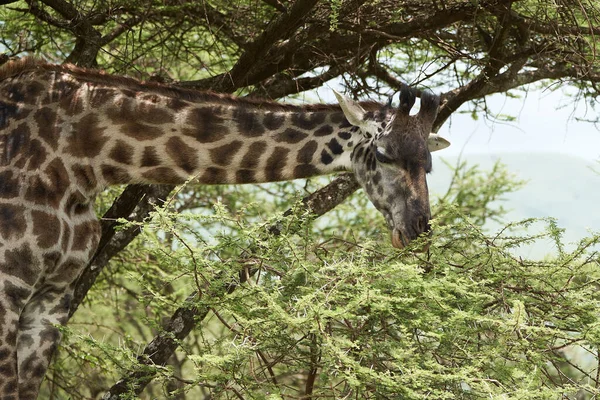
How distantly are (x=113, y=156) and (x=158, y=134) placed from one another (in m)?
0.36

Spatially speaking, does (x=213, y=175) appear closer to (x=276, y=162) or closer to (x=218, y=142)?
(x=218, y=142)

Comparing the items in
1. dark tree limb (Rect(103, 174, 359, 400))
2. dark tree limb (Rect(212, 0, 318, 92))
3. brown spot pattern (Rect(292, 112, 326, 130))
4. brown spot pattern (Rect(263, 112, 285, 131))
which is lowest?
dark tree limb (Rect(103, 174, 359, 400))

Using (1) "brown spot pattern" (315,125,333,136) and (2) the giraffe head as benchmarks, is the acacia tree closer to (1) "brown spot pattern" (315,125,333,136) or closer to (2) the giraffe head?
(2) the giraffe head

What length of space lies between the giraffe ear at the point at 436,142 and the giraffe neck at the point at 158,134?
715mm

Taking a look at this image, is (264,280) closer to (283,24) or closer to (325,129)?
(325,129)

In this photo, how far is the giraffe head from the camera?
20.9 ft

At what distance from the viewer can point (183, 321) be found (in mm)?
7738

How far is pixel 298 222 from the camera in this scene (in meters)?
5.71

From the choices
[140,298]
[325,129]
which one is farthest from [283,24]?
[140,298]

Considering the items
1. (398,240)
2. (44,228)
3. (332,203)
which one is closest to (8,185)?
(44,228)

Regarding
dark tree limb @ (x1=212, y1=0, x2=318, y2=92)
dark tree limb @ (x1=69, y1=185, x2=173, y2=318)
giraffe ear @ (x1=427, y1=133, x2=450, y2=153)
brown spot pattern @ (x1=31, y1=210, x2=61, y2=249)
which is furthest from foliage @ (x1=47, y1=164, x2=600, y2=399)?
dark tree limb @ (x1=69, y1=185, x2=173, y2=318)

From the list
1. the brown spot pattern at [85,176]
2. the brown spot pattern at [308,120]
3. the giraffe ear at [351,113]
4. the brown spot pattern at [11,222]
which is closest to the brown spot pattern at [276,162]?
the brown spot pattern at [308,120]

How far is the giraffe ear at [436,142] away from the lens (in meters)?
7.14

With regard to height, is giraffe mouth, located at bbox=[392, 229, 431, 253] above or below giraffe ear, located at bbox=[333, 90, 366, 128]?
below
